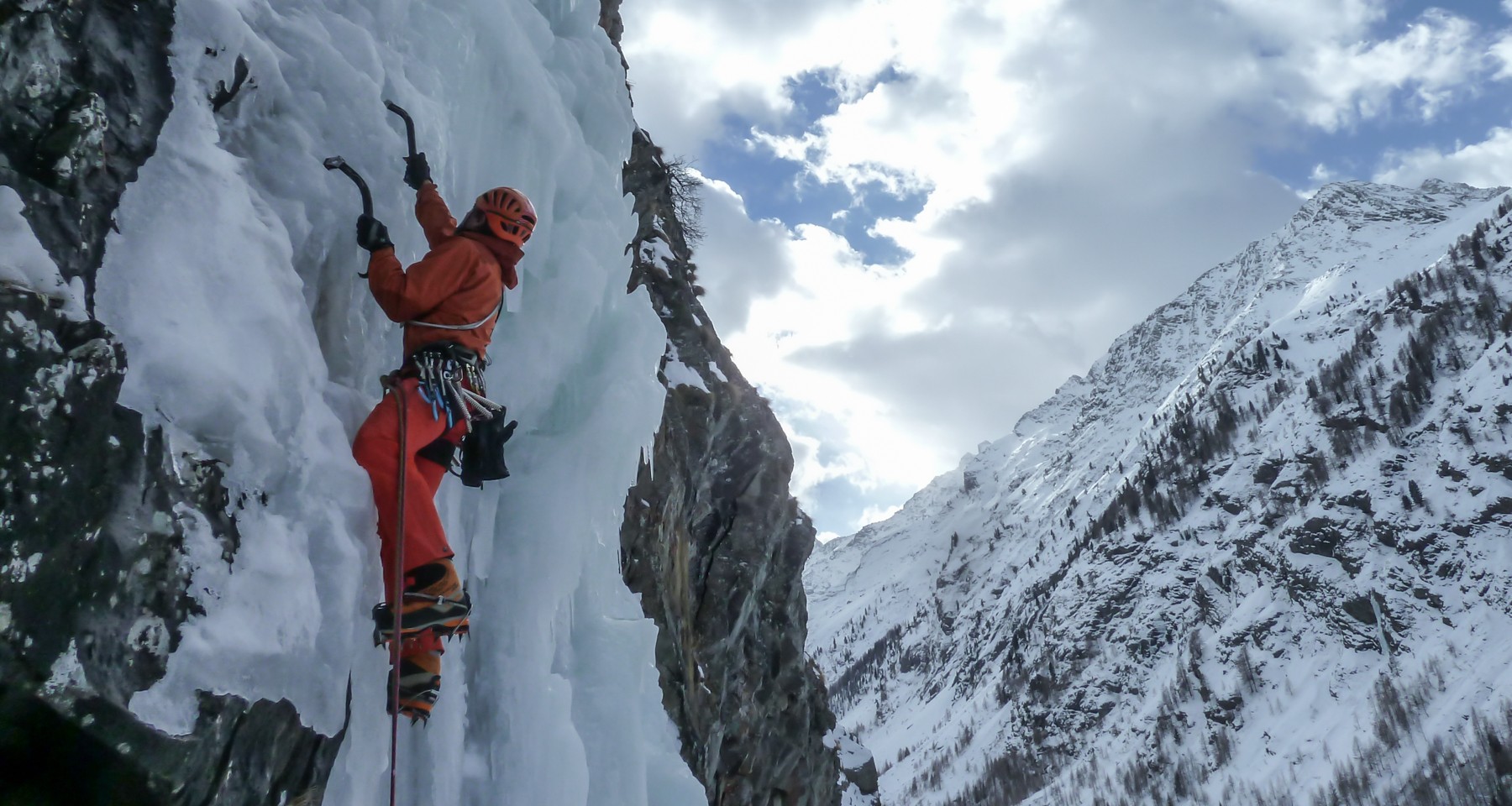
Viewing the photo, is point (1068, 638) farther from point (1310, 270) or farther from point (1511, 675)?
Answer: point (1310, 270)

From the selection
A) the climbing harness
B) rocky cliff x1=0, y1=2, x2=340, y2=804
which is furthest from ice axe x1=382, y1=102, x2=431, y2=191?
rocky cliff x1=0, y1=2, x2=340, y2=804

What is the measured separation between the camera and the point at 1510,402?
80875mm

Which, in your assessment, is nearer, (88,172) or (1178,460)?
(88,172)

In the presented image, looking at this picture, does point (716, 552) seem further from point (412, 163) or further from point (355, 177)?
point (355, 177)

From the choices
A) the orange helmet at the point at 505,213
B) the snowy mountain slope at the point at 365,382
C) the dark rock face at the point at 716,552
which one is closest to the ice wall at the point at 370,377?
the snowy mountain slope at the point at 365,382

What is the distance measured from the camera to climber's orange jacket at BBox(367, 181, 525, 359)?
365 cm

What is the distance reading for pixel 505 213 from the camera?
160 inches

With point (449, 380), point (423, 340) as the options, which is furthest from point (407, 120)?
point (449, 380)

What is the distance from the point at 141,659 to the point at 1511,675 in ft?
255

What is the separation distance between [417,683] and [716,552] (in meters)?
9.05

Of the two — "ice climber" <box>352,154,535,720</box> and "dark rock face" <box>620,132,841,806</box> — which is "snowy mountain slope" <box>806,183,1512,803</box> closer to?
"dark rock face" <box>620,132,841,806</box>

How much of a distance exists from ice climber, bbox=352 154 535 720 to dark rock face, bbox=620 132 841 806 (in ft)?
14.4

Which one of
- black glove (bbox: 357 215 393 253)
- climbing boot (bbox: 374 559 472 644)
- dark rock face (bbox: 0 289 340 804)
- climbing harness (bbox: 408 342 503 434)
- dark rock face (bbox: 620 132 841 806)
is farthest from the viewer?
dark rock face (bbox: 620 132 841 806)

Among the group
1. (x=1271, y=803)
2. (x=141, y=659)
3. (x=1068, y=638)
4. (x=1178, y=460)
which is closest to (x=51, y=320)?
(x=141, y=659)
